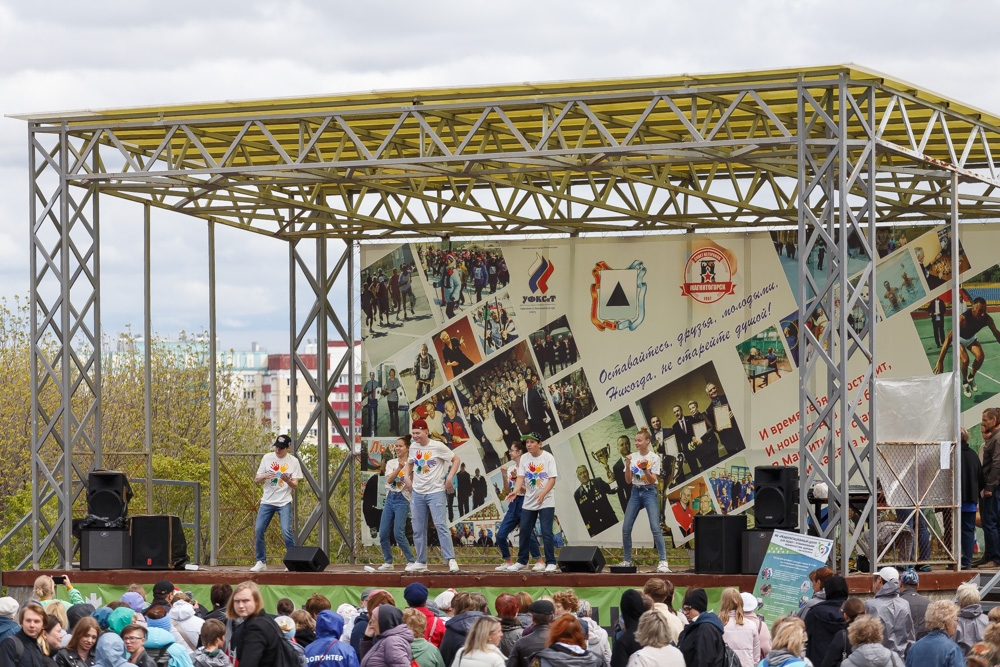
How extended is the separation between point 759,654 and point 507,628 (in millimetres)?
1814

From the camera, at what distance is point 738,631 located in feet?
34.2

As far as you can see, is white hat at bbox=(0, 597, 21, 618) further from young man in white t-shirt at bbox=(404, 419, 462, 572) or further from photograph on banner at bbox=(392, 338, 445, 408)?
photograph on banner at bbox=(392, 338, 445, 408)

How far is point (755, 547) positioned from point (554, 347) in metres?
6.02

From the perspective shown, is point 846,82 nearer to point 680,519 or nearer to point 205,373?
point 680,519

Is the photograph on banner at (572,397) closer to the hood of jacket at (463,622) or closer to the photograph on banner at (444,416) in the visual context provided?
the photograph on banner at (444,416)

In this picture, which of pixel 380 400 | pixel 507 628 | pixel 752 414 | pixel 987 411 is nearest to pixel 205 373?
pixel 380 400

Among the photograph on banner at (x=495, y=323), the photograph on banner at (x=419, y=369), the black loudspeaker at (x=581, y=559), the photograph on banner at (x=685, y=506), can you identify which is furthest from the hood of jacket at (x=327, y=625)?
the photograph on banner at (x=419, y=369)

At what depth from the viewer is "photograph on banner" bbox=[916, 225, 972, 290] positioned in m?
19.6

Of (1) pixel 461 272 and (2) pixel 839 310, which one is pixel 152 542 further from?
(2) pixel 839 310

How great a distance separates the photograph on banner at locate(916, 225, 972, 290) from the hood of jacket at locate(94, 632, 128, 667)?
13360 mm

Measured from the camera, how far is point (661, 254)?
20.4 m

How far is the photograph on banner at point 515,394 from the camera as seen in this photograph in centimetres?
2109

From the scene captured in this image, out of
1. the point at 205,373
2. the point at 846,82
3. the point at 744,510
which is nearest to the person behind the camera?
the point at 846,82

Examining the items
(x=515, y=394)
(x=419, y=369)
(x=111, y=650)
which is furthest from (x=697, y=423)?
(x=111, y=650)
